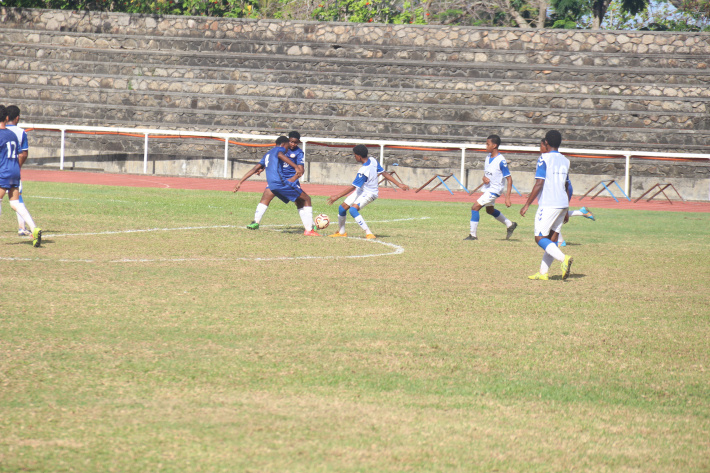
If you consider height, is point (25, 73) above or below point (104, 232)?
above

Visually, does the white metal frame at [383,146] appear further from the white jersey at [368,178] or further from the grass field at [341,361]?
the grass field at [341,361]

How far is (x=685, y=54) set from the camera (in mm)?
31844

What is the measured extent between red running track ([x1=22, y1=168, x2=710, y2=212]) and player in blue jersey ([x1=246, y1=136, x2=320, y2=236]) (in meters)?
10.3

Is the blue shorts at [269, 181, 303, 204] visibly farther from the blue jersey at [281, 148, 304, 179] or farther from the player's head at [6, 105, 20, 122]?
the player's head at [6, 105, 20, 122]

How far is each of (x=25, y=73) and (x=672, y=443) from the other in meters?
33.4

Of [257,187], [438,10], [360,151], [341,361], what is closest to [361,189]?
[360,151]

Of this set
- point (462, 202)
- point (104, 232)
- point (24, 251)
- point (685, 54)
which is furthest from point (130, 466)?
point (685, 54)

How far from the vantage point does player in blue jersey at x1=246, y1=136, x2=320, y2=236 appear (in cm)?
A: 1445

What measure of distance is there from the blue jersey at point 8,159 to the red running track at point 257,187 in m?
12.7

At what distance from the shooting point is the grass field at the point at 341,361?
441cm

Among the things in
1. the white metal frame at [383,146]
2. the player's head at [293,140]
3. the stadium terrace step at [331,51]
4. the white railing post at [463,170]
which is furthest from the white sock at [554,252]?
the stadium terrace step at [331,51]

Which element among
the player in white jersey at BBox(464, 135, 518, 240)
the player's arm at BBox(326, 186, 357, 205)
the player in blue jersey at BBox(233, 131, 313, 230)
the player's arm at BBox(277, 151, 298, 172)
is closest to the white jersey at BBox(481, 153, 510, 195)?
the player in white jersey at BBox(464, 135, 518, 240)

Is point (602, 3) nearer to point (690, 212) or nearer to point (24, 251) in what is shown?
point (690, 212)

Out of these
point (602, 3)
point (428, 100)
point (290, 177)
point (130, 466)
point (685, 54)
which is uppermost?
point (602, 3)
